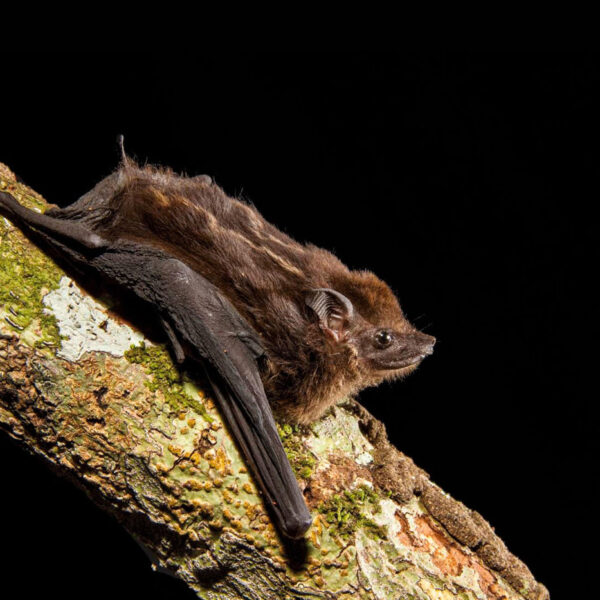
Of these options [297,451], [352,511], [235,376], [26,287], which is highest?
[26,287]

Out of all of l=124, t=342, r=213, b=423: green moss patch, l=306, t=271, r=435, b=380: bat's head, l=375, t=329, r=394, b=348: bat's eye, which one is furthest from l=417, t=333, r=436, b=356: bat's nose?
l=124, t=342, r=213, b=423: green moss patch

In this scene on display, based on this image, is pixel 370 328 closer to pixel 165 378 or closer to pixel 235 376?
pixel 235 376

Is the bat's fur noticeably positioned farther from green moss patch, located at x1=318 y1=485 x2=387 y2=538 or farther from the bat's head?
green moss patch, located at x1=318 y1=485 x2=387 y2=538

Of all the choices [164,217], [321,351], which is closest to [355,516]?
[321,351]

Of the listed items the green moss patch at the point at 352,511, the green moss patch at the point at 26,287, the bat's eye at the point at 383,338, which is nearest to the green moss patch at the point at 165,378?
the green moss patch at the point at 26,287

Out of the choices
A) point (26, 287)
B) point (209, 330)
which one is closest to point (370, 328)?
point (209, 330)

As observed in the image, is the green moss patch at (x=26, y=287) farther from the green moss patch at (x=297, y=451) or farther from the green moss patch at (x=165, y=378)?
the green moss patch at (x=297, y=451)
